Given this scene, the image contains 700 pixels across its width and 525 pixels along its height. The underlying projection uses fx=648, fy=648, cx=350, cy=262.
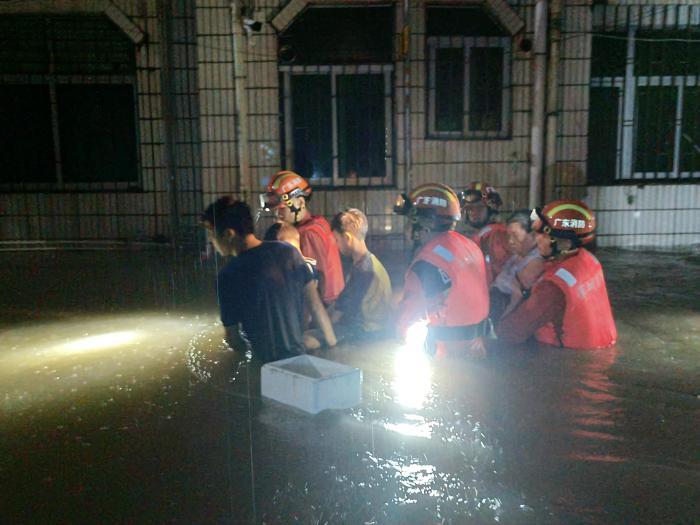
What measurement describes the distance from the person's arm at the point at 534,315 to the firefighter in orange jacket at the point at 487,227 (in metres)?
1.14

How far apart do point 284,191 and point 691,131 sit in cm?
890

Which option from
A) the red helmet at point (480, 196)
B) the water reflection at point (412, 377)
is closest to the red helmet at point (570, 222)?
the water reflection at point (412, 377)

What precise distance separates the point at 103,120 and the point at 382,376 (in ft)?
30.1

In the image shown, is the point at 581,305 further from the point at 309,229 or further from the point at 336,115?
the point at 336,115

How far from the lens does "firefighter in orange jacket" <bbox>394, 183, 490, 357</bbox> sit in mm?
4980

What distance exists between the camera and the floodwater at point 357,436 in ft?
11.3

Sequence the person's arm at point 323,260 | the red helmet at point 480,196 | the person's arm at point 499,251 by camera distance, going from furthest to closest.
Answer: the red helmet at point 480,196 < the person's arm at point 499,251 < the person's arm at point 323,260

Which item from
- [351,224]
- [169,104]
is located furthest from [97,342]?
[169,104]

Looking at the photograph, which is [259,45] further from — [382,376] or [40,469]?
[40,469]

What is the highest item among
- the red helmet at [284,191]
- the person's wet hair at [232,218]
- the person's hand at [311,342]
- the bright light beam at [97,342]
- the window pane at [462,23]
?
the window pane at [462,23]

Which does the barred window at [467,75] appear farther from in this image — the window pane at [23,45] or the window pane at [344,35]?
the window pane at [23,45]

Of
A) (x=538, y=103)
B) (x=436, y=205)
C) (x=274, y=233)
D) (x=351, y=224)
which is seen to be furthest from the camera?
(x=538, y=103)

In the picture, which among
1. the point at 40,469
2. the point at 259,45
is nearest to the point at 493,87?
the point at 259,45

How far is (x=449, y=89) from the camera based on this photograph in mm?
11742
